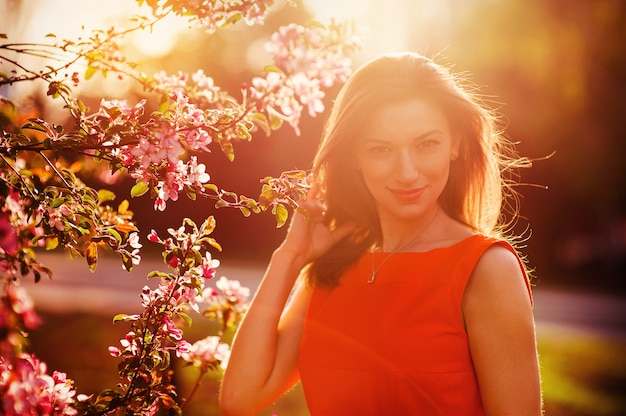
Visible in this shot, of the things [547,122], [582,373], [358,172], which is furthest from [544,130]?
[358,172]

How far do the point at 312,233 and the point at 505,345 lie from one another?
92cm

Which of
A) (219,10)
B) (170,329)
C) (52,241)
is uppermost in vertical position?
(219,10)

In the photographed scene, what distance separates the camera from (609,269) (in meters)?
18.9

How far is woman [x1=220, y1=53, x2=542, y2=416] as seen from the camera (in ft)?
7.45

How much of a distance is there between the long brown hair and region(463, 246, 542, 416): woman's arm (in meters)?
0.44

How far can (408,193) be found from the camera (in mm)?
2529

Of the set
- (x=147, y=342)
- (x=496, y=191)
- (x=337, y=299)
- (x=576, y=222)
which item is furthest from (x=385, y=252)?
(x=576, y=222)

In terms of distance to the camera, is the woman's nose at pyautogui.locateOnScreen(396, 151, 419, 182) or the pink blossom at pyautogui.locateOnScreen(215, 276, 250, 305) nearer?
the woman's nose at pyautogui.locateOnScreen(396, 151, 419, 182)

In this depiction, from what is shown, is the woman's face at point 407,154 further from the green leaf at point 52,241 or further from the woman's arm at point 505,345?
the green leaf at point 52,241

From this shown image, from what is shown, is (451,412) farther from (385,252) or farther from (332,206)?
(332,206)

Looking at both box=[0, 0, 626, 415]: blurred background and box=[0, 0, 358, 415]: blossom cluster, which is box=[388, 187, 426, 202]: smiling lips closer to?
box=[0, 0, 358, 415]: blossom cluster

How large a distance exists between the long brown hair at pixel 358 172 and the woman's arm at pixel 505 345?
44 cm

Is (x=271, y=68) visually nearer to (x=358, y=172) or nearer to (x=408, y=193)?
(x=408, y=193)

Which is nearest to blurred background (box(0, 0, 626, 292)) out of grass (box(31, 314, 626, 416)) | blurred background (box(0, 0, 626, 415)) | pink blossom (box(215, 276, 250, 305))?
blurred background (box(0, 0, 626, 415))
